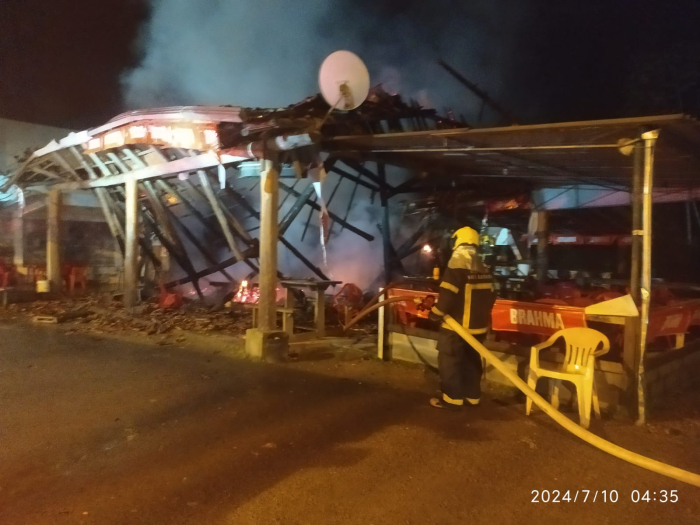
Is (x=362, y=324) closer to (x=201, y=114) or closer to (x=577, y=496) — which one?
(x=201, y=114)

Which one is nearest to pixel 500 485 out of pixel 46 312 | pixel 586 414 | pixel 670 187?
pixel 586 414

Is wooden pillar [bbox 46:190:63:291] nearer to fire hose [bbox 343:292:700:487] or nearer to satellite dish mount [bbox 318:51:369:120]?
satellite dish mount [bbox 318:51:369:120]

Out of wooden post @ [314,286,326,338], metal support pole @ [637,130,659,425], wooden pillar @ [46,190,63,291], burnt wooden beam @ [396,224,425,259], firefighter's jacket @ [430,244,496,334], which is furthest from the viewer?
wooden pillar @ [46,190,63,291]

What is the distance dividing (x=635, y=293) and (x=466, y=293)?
165 cm

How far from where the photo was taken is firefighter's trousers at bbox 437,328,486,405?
5605 mm

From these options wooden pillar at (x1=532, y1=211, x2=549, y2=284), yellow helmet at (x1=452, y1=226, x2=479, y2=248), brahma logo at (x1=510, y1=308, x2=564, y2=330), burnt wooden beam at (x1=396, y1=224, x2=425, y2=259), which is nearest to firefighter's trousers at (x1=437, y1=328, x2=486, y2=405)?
brahma logo at (x1=510, y1=308, x2=564, y2=330)

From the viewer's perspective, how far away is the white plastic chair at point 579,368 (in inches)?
200

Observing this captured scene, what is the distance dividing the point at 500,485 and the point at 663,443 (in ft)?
6.33

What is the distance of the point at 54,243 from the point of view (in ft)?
47.8

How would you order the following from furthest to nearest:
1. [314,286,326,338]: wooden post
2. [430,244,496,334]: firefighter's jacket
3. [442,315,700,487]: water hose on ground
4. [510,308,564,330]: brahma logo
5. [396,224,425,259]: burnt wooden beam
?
[396,224,425,259]: burnt wooden beam, [314,286,326,338]: wooden post, [510,308,564,330]: brahma logo, [430,244,496,334]: firefighter's jacket, [442,315,700,487]: water hose on ground

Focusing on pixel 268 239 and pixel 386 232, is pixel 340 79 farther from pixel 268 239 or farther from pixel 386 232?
pixel 386 232

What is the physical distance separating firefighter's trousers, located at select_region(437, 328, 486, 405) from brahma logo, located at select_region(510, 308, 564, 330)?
2.57 ft

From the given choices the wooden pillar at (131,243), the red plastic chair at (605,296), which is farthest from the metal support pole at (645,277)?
the wooden pillar at (131,243)

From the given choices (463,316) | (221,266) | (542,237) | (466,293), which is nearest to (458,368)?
(463,316)
